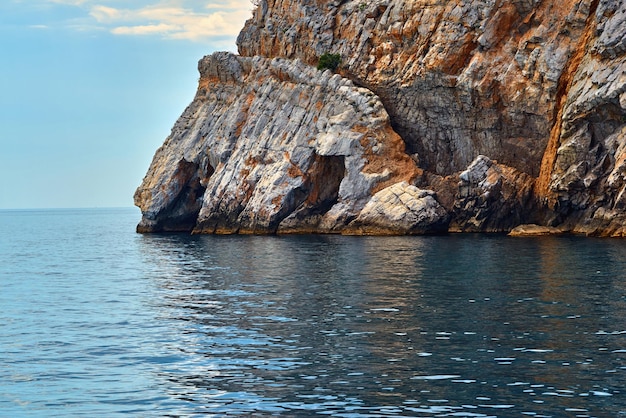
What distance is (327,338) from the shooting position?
991 inches

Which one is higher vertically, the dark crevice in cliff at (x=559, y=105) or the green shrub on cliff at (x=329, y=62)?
the green shrub on cliff at (x=329, y=62)

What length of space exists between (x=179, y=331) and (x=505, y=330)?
10.6 metres

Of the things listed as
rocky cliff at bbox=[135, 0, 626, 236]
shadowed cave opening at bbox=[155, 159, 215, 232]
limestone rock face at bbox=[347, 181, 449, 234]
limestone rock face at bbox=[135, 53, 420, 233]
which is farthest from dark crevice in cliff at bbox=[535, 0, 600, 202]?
shadowed cave opening at bbox=[155, 159, 215, 232]

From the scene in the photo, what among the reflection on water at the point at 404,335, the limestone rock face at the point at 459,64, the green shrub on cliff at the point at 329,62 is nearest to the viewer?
the reflection on water at the point at 404,335

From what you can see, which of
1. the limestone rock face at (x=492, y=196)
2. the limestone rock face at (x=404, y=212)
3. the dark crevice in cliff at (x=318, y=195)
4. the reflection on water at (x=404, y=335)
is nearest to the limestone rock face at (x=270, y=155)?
the dark crevice in cliff at (x=318, y=195)

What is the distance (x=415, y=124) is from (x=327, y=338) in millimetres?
54524

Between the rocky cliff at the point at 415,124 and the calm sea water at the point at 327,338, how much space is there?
1686 centimetres

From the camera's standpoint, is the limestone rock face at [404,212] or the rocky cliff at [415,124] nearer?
the rocky cliff at [415,124]

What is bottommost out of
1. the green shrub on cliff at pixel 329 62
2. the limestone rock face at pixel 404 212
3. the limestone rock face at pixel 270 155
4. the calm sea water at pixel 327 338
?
the calm sea water at pixel 327 338

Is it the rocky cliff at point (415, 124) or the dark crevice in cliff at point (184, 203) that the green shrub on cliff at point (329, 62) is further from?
the dark crevice in cliff at point (184, 203)

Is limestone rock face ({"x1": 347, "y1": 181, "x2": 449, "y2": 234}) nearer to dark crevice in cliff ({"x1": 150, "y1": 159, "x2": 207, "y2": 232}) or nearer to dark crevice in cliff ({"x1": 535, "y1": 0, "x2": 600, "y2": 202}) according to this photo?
dark crevice in cliff ({"x1": 535, "y1": 0, "x2": 600, "y2": 202})

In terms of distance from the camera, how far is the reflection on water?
59.4 feet

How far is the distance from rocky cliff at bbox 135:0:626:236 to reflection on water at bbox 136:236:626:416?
16.2 m

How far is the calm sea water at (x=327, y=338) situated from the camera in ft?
59.5
